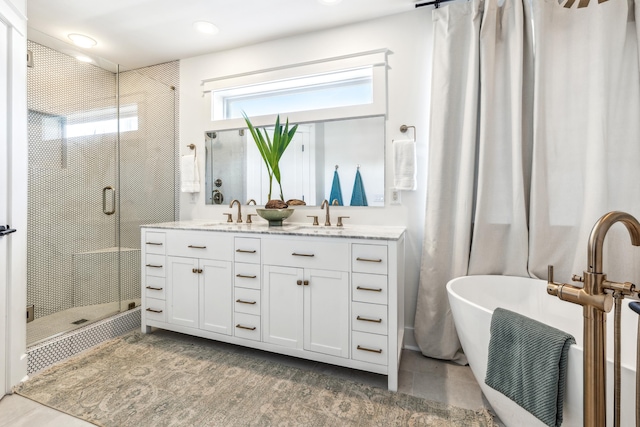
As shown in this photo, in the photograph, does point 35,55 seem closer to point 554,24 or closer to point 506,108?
point 506,108

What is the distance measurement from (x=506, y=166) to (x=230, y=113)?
7.69 feet

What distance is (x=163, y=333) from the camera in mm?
2596

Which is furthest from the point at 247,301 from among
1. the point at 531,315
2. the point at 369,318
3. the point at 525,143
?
the point at 525,143

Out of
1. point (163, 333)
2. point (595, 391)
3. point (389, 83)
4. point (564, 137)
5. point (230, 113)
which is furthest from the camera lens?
point (230, 113)

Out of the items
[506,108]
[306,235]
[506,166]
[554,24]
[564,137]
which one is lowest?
[306,235]

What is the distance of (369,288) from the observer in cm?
185

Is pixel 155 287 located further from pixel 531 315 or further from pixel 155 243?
pixel 531 315

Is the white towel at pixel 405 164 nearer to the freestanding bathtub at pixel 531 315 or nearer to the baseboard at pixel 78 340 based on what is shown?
the freestanding bathtub at pixel 531 315

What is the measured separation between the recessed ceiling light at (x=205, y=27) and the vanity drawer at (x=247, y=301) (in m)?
2.08

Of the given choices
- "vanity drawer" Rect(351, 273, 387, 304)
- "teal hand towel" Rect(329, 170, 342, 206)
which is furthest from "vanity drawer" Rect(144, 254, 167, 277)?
"vanity drawer" Rect(351, 273, 387, 304)

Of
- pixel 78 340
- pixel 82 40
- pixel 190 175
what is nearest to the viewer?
pixel 78 340

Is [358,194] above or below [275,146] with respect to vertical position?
below

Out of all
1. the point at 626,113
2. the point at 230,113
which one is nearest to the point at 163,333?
the point at 230,113

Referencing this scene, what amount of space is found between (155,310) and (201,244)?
717 mm
